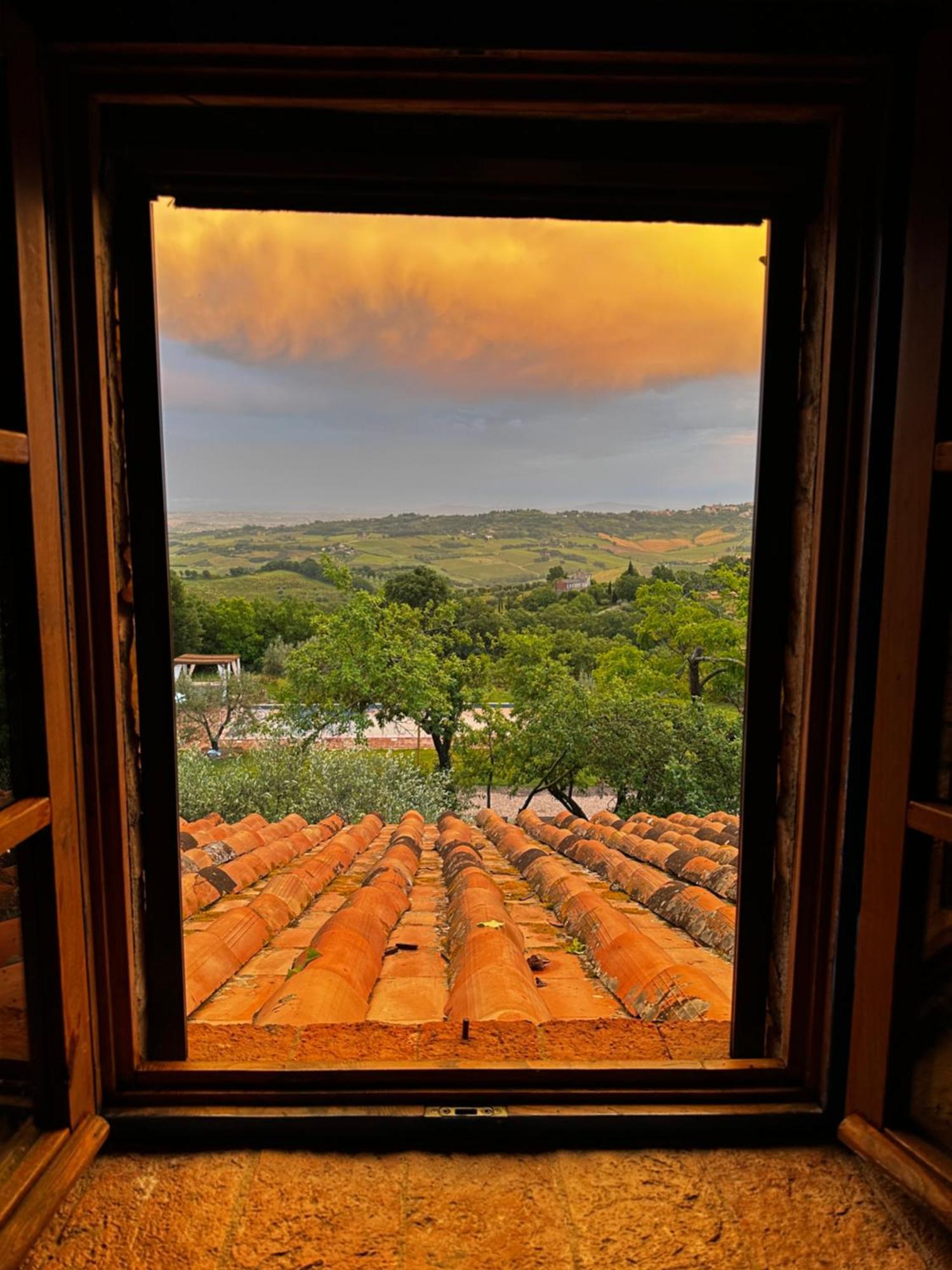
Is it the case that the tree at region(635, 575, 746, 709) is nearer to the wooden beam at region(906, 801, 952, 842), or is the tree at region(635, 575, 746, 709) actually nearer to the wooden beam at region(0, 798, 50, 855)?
the wooden beam at region(906, 801, 952, 842)

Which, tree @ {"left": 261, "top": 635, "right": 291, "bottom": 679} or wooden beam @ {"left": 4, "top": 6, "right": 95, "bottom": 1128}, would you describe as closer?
wooden beam @ {"left": 4, "top": 6, "right": 95, "bottom": 1128}

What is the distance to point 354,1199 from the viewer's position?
1085mm

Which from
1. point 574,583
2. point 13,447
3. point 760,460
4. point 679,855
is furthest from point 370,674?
point 13,447

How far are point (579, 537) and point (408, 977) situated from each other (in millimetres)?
28240

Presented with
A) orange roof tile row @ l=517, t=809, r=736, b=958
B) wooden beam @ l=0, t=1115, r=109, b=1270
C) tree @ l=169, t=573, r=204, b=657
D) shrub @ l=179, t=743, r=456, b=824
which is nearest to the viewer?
wooden beam @ l=0, t=1115, r=109, b=1270

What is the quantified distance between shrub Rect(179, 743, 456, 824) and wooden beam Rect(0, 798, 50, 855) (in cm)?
1059

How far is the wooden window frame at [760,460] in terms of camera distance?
1056mm

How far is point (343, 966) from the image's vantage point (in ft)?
5.75

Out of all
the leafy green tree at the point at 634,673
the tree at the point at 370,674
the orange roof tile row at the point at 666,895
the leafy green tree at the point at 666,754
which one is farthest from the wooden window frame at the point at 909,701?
the leafy green tree at the point at 634,673

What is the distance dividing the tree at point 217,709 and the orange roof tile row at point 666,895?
1628 cm

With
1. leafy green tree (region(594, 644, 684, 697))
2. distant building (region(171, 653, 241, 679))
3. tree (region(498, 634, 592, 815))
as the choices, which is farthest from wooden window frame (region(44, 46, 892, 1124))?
distant building (region(171, 653, 241, 679))

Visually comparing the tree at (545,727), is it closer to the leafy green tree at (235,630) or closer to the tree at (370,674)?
the tree at (370,674)

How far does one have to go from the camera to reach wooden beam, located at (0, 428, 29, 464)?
929mm

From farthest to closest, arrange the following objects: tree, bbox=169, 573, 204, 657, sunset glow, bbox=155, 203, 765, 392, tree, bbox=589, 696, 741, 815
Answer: tree, bbox=169, 573, 204, 657, tree, bbox=589, 696, 741, 815, sunset glow, bbox=155, 203, 765, 392
